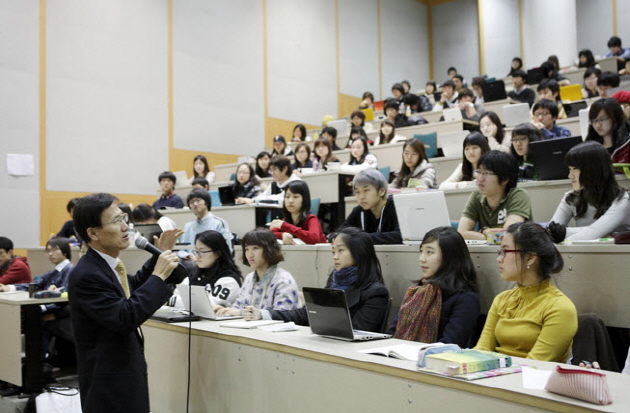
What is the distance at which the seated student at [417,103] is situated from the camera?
977 cm

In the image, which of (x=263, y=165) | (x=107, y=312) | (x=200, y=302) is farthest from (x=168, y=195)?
(x=107, y=312)

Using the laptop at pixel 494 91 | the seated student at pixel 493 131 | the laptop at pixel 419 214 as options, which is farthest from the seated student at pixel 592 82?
the laptop at pixel 419 214

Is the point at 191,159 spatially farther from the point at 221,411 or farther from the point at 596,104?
the point at 221,411

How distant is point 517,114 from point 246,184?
294 cm

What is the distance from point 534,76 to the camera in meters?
9.39

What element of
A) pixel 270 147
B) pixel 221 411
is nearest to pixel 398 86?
pixel 270 147

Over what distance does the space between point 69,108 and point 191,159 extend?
202cm

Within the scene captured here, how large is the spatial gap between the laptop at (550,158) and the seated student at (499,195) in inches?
25.2

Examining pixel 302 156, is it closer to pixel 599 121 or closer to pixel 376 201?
pixel 376 201

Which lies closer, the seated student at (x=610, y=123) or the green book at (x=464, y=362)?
the green book at (x=464, y=362)

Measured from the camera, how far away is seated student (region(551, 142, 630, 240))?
2.73 metres

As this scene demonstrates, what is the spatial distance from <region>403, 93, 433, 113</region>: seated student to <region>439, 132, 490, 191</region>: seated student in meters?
5.33

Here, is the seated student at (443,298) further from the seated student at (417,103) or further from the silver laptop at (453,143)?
the seated student at (417,103)

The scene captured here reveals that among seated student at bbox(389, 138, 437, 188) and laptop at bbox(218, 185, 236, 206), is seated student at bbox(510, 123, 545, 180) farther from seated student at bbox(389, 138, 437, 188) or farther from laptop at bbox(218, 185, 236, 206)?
laptop at bbox(218, 185, 236, 206)
